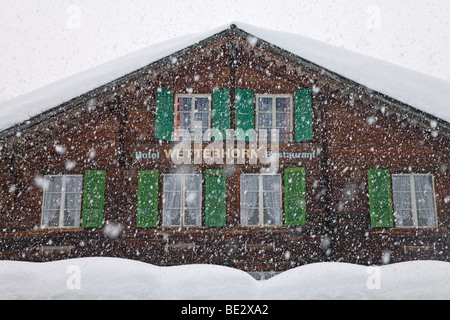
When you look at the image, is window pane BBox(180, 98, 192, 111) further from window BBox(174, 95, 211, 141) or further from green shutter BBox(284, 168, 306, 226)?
green shutter BBox(284, 168, 306, 226)

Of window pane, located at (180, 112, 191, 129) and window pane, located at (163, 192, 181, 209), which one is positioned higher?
window pane, located at (180, 112, 191, 129)

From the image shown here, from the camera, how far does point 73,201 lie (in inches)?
450

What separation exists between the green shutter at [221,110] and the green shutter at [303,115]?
204 centimetres

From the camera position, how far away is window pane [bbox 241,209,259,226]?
11.3 m

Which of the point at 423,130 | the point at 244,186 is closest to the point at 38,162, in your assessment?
the point at 244,186

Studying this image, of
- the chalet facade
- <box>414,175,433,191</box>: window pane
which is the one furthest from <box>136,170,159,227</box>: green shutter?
<box>414,175,433,191</box>: window pane

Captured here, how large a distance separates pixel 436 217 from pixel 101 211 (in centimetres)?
947

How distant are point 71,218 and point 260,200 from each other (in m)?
5.48

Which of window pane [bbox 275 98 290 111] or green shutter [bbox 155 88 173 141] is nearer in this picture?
green shutter [bbox 155 88 173 141]

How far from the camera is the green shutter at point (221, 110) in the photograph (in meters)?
11.6

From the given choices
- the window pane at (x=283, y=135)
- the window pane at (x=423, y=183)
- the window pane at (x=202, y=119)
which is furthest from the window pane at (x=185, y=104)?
the window pane at (x=423, y=183)

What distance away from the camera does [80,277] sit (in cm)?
762

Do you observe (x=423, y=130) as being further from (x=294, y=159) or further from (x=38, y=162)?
(x=38, y=162)

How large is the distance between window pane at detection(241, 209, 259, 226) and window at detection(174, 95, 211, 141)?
2596mm
